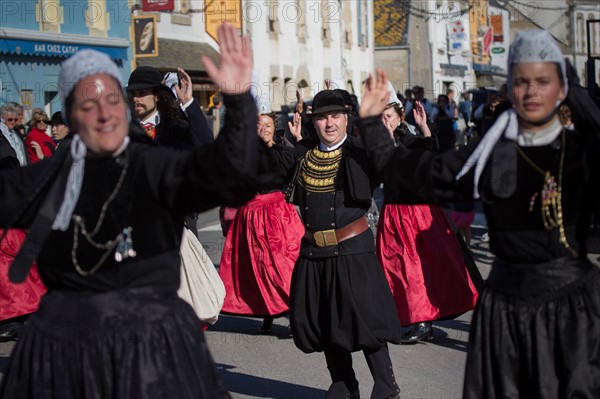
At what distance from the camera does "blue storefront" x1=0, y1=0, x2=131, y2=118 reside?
2073 centimetres

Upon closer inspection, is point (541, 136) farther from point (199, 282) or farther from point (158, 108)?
point (199, 282)

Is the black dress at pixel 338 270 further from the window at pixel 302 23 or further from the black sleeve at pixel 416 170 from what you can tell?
the window at pixel 302 23

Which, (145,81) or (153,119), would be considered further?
(153,119)

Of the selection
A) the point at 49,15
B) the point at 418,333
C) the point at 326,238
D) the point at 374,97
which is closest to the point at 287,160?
the point at 326,238

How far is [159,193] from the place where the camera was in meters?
3.53

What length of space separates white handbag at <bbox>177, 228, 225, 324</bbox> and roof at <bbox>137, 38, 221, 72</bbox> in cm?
1829

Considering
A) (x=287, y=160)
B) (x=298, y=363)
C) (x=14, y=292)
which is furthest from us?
(x=14, y=292)

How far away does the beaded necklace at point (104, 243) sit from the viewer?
3516 millimetres

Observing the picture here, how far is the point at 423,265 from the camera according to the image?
7945mm

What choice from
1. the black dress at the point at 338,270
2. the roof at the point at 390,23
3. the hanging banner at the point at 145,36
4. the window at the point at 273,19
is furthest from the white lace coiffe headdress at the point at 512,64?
the roof at the point at 390,23

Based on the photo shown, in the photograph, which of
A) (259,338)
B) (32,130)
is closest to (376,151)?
(259,338)

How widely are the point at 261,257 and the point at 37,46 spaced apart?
14310 millimetres

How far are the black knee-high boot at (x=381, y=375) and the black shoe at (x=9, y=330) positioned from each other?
3.55 metres

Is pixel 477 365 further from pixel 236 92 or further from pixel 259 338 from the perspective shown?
pixel 259 338
